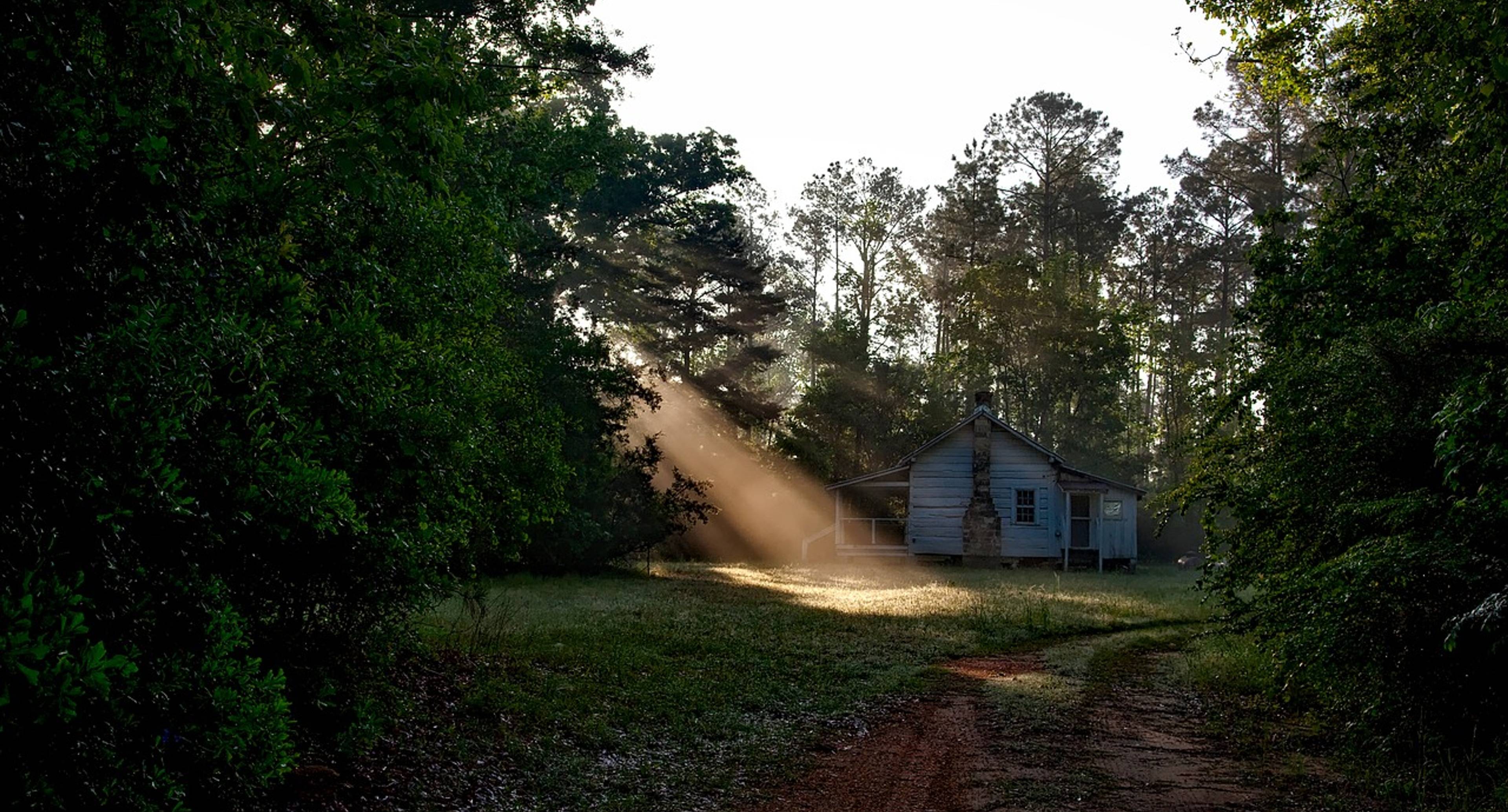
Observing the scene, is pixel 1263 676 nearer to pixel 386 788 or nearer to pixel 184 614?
pixel 386 788

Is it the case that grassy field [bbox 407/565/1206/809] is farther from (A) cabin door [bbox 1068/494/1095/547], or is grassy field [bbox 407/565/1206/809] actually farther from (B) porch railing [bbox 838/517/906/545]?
(B) porch railing [bbox 838/517/906/545]

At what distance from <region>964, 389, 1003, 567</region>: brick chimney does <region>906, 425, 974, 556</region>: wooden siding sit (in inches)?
7.2

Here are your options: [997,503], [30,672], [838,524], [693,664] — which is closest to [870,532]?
[838,524]

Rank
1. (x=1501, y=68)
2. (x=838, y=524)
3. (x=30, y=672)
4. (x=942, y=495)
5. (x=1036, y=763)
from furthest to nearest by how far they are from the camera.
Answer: (x=838, y=524)
(x=942, y=495)
(x=1036, y=763)
(x=1501, y=68)
(x=30, y=672)

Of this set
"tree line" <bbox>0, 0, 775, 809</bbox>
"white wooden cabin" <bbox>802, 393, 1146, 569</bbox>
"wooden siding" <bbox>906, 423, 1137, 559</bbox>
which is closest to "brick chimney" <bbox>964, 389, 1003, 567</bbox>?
"white wooden cabin" <bbox>802, 393, 1146, 569</bbox>

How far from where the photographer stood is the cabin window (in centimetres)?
3938

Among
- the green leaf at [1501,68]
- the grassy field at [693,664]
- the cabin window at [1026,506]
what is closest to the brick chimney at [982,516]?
→ the cabin window at [1026,506]

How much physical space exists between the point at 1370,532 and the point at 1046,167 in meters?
53.2

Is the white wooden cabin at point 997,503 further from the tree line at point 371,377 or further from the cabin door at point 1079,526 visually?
the tree line at point 371,377

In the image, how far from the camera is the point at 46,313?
3594mm

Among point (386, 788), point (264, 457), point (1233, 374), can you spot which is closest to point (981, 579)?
point (1233, 374)

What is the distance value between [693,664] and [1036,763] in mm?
5547

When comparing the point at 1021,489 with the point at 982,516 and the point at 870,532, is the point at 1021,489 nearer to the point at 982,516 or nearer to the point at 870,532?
the point at 982,516

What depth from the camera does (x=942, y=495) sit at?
40.1 metres
